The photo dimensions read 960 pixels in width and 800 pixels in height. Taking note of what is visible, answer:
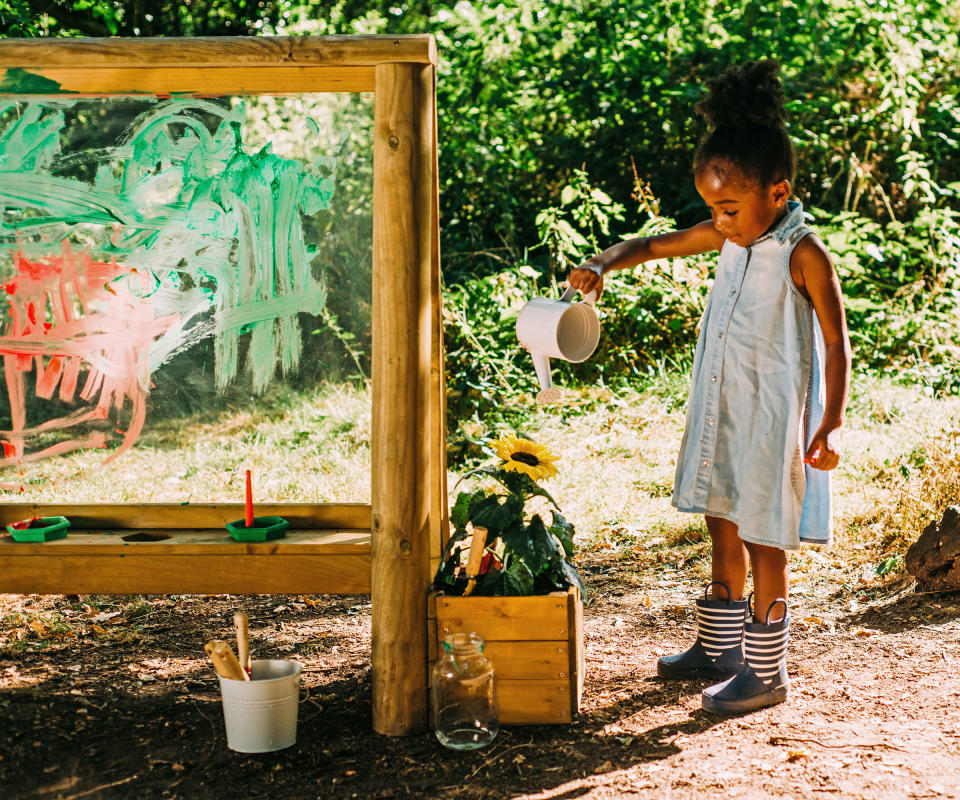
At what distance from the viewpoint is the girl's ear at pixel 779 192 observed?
8.68 ft

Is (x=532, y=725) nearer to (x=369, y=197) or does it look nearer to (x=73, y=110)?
(x=369, y=197)

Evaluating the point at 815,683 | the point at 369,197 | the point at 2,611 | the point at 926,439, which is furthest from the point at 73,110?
the point at 926,439

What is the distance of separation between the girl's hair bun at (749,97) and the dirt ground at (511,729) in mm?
1613

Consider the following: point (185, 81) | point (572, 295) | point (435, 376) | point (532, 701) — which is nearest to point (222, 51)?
point (185, 81)

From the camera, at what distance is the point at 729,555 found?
2924 mm

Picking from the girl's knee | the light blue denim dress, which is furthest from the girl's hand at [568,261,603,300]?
the girl's knee

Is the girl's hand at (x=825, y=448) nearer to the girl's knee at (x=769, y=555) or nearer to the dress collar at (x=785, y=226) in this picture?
the girl's knee at (x=769, y=555)

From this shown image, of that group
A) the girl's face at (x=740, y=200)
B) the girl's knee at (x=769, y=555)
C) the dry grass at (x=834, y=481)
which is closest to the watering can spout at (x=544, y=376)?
the girl's face at (x=740, y=200)

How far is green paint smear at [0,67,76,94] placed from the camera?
9.18 ft

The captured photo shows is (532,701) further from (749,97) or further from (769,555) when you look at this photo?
(749,97)

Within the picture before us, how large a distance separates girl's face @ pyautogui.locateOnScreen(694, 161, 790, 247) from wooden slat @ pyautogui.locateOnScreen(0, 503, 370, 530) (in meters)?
1.32

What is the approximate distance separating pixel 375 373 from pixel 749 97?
3.99 ft

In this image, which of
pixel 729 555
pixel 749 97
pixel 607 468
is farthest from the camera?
pixel 607 468

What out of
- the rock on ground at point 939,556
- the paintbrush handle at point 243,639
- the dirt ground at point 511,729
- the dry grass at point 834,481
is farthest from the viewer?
the dry grass at point 834,481
